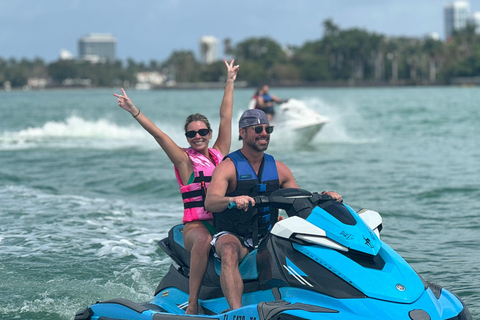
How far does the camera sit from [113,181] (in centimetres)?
1259

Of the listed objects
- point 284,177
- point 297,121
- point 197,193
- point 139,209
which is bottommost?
point 139,209

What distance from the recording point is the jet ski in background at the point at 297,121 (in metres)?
19.4

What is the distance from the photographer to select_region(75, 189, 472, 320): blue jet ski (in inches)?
143

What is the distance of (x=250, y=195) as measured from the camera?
168 inches

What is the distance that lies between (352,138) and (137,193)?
1263 cm

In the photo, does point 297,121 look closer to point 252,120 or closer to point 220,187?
point 252,120

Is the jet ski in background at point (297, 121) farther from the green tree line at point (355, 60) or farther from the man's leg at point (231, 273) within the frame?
the green tree line at point (355, 60)

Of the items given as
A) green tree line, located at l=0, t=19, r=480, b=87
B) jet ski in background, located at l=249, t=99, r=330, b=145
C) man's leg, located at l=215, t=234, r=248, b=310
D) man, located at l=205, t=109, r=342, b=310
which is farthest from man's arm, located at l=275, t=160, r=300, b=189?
green tree line, located at l=0, t=19, r=480, b=87

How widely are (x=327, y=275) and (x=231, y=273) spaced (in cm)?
65

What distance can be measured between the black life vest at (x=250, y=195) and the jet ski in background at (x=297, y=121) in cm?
1494

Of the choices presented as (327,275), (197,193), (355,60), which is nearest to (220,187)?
(197,193)

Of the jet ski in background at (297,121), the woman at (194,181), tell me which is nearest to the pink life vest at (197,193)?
the woman at (194,181)

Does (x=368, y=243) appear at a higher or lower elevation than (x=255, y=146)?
lower

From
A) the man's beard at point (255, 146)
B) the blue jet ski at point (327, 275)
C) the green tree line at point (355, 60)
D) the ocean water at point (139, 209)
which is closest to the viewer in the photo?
the blue jet ski at point (327, 275)
